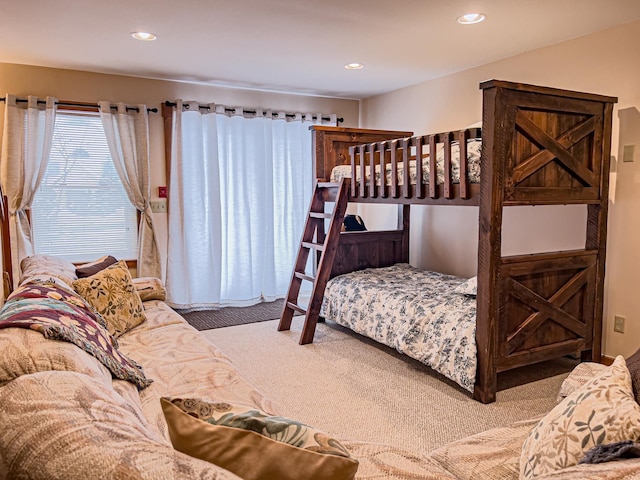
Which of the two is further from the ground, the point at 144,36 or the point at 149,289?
the point at 144,36

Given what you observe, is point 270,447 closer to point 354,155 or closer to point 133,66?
point 354,155

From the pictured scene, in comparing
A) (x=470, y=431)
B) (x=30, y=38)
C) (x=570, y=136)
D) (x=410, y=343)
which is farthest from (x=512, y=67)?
(x=30, y=38)

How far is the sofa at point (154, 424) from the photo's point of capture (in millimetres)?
808

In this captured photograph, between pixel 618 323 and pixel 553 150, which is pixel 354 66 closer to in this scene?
pixel 553 150

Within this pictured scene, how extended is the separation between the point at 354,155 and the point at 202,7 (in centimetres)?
164

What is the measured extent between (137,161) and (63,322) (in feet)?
10.4

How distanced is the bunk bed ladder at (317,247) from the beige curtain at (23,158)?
91.1 inches

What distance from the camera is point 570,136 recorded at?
9.41 feet

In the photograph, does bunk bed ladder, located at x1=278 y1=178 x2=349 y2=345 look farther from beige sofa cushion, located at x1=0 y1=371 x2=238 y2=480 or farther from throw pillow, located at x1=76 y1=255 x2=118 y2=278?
beige sofa cushion, located at x1=0 y1=371 x2=238 y2=480

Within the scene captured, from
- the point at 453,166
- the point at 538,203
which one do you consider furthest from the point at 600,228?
the point at 453,166

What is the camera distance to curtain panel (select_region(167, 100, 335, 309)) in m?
4.81

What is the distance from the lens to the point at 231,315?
4781 mm

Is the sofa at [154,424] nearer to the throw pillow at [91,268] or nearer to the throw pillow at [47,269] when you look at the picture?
the throw pillow at [47,269]

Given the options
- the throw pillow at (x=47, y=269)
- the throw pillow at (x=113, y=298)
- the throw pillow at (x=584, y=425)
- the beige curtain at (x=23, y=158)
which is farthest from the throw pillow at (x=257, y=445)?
the beige curtain at (x=23, y=158)
